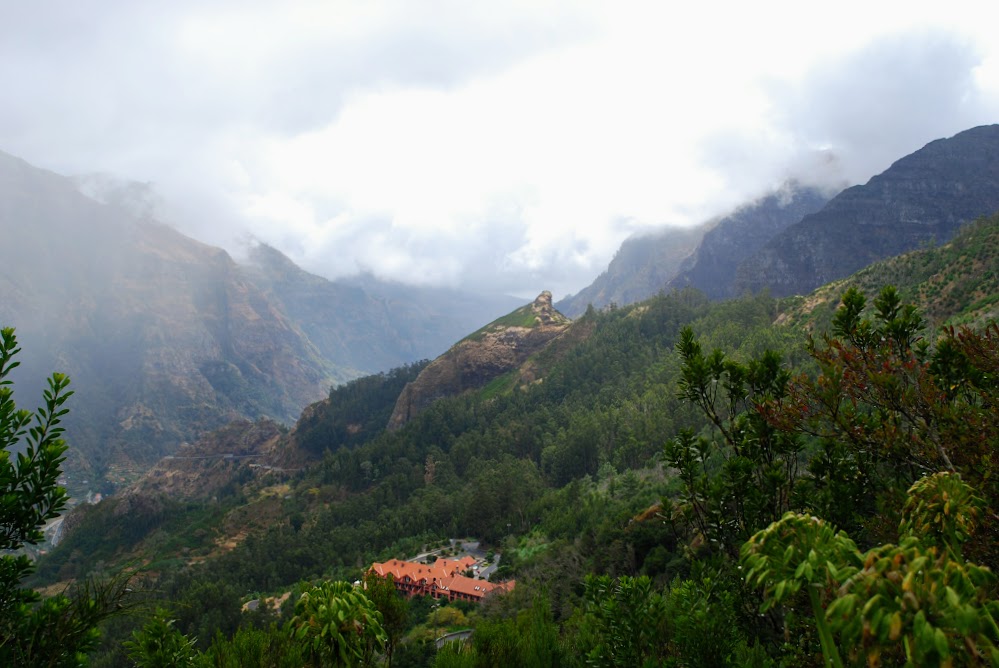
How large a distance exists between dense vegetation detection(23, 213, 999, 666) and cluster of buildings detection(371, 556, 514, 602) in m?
2.80

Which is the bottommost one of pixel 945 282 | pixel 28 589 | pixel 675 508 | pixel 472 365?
pixel 675 508

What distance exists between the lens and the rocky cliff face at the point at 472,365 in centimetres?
14988

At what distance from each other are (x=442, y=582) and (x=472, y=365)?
96.6m

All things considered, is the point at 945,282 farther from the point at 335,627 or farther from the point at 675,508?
the point at 335,627

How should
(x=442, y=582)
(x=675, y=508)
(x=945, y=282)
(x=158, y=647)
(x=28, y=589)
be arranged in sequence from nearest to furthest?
(x=28, y=589)
(x=158, y=647)
(x=675, y=508)
(x=442, y=582)
(x=945, y=282)

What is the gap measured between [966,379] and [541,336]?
145m

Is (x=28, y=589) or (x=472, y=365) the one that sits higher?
(x=472, y=365)

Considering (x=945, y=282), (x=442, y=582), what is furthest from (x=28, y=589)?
(x=945, y=282)

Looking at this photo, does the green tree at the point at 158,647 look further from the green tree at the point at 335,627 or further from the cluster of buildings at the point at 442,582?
the cluster of buildings at the point at 442,582

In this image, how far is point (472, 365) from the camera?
152m

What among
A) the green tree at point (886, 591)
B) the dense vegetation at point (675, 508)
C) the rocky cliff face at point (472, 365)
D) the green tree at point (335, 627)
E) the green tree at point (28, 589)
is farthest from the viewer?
the rocky cliff face at point (472, 365)

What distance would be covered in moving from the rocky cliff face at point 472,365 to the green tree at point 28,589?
143 meters

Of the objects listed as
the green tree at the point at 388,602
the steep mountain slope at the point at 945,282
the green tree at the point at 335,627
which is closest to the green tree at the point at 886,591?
the green tree at the point at 335,627

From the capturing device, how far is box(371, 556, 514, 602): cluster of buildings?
54.5 meters
